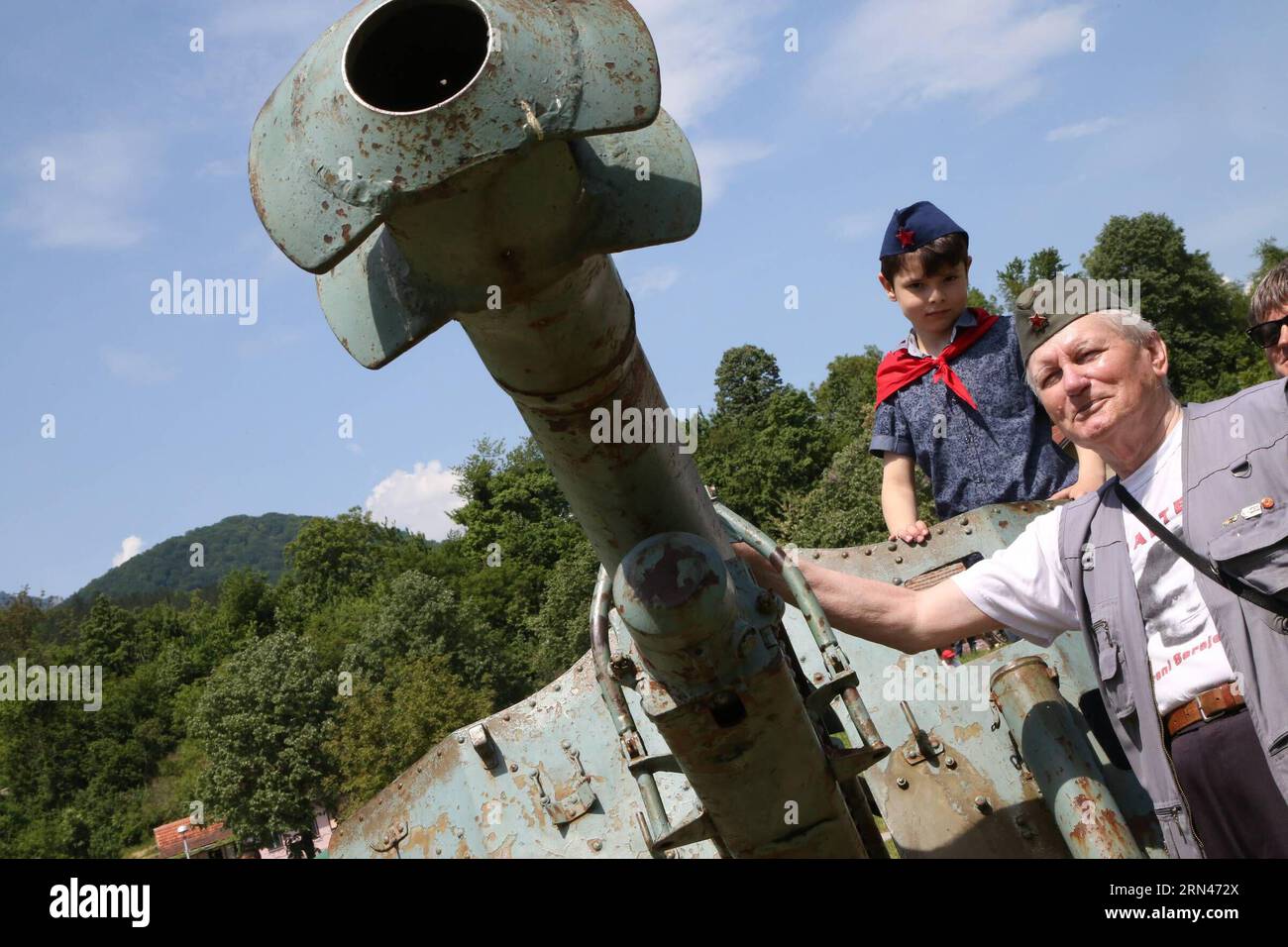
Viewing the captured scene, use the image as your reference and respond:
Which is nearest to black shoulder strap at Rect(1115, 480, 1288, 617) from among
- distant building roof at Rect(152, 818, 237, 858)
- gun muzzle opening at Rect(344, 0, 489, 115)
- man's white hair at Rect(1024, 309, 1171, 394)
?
man's white hair at Rect(1024, 309, 1171, 394)

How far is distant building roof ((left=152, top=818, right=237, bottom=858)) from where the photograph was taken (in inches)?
1476

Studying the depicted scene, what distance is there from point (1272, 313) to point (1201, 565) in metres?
1.24

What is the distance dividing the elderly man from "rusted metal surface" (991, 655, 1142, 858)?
2.51 feet

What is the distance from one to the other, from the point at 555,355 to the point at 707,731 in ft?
3.75

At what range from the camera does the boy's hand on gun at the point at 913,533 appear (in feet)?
16.9

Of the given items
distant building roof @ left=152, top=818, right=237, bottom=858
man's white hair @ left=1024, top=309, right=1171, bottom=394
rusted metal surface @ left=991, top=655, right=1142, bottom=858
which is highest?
man's white hair @ left=1024, top=309, right=1171, bottom=394

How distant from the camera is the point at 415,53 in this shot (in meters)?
2.22

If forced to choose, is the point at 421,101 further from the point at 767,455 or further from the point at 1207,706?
Answer: the point at 767,455
